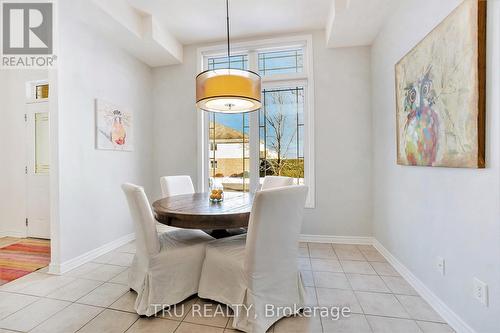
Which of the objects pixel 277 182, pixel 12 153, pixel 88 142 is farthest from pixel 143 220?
pixel 12 153

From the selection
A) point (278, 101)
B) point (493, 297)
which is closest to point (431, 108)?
point (493, 297)

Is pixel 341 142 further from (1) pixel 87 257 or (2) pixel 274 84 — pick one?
(1) pixel 87 257

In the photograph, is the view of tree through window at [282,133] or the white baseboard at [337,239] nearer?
the white baseboard at [337,239]

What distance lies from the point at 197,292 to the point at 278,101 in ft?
8.63

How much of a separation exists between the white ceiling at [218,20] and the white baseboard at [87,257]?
2571 mm

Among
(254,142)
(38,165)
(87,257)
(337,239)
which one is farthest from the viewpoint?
(254,142)

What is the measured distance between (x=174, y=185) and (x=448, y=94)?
8.64 feet

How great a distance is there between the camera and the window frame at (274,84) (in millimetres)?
3287

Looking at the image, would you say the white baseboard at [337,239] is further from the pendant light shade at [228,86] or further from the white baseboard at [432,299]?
the pendant light shade at [228,86]

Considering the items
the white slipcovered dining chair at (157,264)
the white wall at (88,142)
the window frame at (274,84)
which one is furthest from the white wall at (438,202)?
the white wall at (88,142)

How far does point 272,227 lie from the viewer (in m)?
1.48

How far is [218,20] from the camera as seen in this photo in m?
3.04

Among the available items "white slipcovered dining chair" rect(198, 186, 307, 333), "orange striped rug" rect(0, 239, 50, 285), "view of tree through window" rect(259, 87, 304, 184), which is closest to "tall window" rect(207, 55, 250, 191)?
"view of tree through window" rect(259, 87, 304, 184)

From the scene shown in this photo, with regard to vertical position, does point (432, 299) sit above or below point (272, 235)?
below
